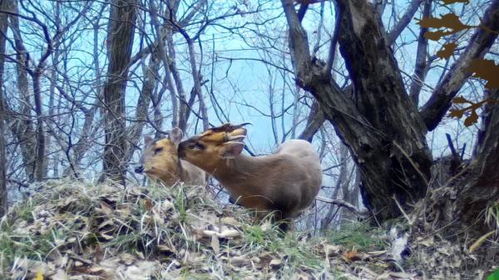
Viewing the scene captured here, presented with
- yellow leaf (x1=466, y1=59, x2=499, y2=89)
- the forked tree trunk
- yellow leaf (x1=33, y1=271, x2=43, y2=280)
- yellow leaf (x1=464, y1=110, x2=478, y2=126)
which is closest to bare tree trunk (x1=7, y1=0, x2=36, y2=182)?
the forked tree trunk

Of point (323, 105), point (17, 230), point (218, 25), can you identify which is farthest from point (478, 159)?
point (218, 25)

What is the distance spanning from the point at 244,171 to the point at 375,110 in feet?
3.07

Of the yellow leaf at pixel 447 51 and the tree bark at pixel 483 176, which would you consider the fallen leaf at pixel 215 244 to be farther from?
the yellow leaf at pixel 447 51

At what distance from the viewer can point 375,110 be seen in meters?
4.83

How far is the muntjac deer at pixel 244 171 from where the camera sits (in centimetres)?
478

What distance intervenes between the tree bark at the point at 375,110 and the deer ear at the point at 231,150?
1.98 ft

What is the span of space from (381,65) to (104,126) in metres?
3.79

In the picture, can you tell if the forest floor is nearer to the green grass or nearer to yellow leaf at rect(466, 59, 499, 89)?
the green grass

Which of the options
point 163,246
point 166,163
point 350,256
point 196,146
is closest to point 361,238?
point 350,256

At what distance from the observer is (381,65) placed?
4762 millimetres

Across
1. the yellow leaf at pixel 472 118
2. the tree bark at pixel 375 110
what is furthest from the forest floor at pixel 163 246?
the yellow leaf at pixel 472 118

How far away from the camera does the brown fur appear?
4777 millimetres

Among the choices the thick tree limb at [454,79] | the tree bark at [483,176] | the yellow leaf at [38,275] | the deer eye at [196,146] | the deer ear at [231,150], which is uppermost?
the thick tree limb at [454,79]

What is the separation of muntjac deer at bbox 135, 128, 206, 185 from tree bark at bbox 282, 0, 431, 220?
1.27m
